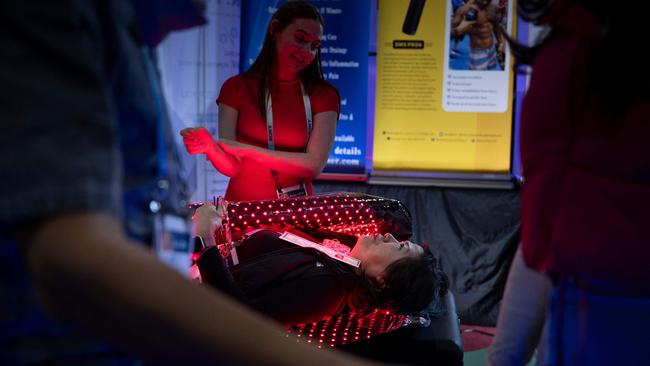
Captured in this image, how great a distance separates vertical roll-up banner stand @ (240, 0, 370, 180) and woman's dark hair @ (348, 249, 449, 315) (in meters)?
2.31

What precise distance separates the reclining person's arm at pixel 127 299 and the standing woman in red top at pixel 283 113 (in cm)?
230

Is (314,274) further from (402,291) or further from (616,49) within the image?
(616,49)

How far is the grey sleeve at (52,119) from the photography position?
39cm

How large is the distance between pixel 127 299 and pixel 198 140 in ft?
7.26

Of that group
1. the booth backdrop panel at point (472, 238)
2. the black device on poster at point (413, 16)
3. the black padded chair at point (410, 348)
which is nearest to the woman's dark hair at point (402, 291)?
the black padded chair at point (410, 348)

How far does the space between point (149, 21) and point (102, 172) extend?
0.26 meters

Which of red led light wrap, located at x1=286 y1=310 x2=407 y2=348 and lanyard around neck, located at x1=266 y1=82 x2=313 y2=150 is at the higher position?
lanyard around neck, located at x1=266 y1=82 x2=313 y2=150

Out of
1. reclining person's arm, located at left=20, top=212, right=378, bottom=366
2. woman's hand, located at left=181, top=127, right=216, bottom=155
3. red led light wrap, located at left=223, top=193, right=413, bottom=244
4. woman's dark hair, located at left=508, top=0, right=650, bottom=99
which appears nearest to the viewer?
reclining person's arm, located at left=20, top=212, right=378, bottom=366

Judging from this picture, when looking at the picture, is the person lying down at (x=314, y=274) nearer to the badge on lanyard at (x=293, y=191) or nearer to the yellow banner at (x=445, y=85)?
the badge on lanyard at (x=293, y=191)

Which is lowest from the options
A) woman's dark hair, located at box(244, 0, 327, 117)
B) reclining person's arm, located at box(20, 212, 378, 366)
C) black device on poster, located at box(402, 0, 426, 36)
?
reclining person's arm, located at box(20, 212, 378, 366)

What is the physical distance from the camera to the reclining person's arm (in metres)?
0.38

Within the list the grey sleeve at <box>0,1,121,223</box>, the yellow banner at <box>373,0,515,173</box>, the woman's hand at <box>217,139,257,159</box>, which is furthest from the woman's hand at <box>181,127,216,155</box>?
the yellow banner at <box>373,0,515,173</box>

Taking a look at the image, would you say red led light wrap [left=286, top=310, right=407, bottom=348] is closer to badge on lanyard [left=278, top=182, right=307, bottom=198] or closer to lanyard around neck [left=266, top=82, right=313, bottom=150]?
badge on lanyard [left=278, top=182, right=307, bottom=198]

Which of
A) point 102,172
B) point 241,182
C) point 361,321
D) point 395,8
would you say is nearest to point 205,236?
point 241,182
